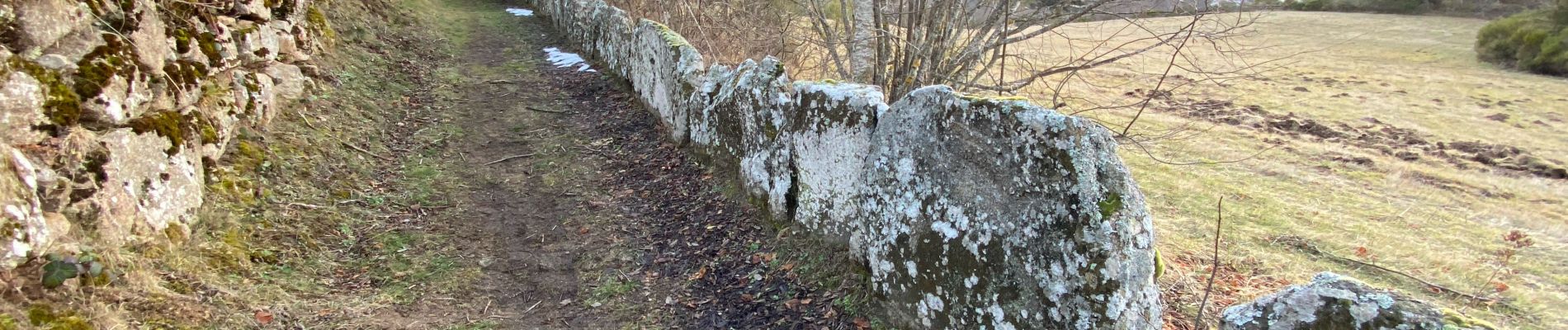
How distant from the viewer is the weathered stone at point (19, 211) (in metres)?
2.82

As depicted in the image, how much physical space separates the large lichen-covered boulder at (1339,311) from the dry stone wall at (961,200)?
1.52ft

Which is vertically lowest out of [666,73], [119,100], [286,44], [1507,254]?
[1507,254]

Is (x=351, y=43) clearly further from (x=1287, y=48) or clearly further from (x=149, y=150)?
(x=1287, y=48)

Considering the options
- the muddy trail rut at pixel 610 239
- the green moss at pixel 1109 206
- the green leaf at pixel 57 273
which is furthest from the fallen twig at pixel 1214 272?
the green leaf at pixel 57 273

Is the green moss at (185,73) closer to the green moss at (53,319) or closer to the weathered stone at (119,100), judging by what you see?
the weathered stone at (119,100)

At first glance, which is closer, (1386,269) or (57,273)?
(57,273)

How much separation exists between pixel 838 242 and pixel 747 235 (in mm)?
842

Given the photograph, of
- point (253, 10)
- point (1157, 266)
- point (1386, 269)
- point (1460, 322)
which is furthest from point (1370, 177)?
point (253, 10)

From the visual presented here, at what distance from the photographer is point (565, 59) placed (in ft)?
34.4

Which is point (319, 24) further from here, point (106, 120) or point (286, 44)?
point (106, 120)

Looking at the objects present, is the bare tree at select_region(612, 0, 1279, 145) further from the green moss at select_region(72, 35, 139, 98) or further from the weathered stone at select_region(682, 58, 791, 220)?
the green moss at select_region(72, 35, 139, 98)

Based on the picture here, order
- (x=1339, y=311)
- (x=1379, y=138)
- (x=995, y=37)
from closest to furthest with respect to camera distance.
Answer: (x=1339, y=311)
(x=995, y=37)
(x=1379, y=138)

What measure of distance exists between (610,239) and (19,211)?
2.84m

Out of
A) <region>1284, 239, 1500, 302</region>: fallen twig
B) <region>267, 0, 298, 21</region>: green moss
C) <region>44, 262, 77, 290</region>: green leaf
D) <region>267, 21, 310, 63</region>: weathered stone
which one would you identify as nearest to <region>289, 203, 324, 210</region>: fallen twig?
<region>44, 262, 77, 290</region>: green leaf
